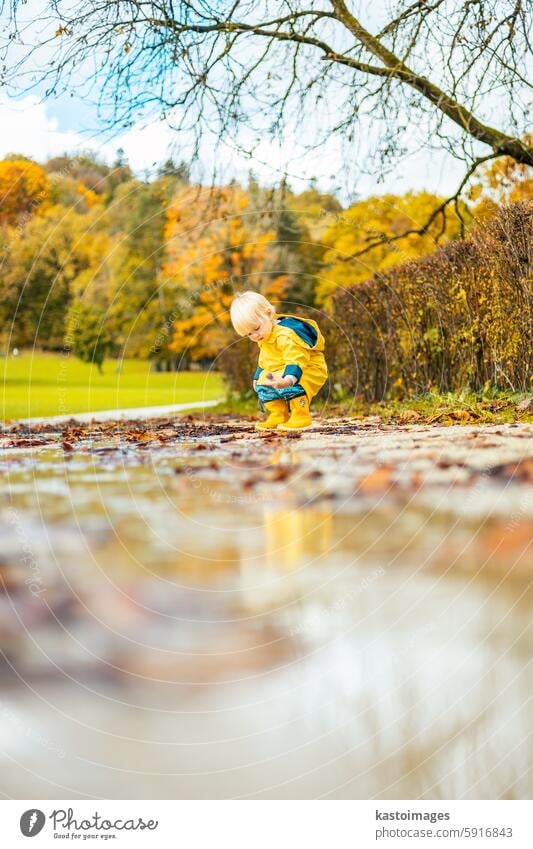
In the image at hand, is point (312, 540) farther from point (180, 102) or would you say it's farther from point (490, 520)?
point (180, 102)

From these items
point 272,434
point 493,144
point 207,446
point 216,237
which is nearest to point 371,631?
point 207,446

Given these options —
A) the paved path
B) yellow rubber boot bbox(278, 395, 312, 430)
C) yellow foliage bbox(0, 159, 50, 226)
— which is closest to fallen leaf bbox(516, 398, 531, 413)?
yellow rubber boot bbox(278, 395, 312, 430)

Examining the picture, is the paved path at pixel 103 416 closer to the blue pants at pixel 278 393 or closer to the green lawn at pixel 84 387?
the green lawn at pixel 84 387

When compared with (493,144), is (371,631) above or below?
below

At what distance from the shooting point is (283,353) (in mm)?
6512

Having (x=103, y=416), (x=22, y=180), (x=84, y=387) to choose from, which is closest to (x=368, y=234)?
(x=103, y=416)

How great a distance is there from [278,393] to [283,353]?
0.33m

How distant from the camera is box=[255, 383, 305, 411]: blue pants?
6559mm

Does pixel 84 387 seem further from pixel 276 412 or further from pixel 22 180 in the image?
pixel 276 412

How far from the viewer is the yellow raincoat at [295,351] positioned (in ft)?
21.2

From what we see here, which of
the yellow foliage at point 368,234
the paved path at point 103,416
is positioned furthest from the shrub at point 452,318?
the yellow foliage at point 368,234

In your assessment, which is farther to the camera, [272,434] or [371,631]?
[272,434]

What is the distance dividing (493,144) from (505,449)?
584 cm
